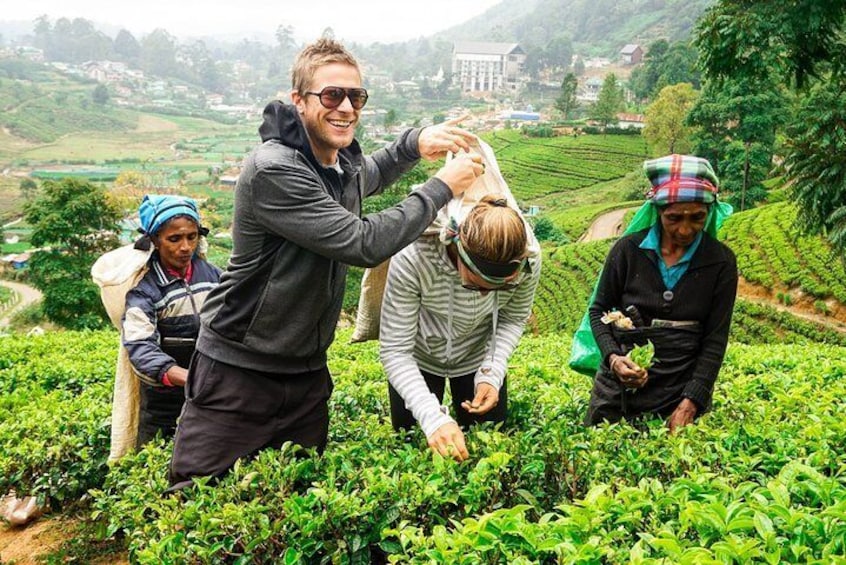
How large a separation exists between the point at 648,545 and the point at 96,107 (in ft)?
436

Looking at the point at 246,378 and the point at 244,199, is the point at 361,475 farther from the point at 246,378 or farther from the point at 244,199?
the point at 244,199

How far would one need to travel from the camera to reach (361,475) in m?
2.27

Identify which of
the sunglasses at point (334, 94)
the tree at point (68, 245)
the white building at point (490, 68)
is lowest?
the tree at point (68, 245)

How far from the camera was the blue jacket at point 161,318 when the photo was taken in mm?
2969

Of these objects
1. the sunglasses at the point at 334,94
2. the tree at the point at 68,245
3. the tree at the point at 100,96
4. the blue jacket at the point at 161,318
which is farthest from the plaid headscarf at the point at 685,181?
the tree at the point at 100,96

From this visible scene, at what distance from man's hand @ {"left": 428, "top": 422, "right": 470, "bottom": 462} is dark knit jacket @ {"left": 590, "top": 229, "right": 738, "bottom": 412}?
1043mm

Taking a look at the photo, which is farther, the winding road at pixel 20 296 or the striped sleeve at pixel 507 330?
the winding road at pixel 20 296

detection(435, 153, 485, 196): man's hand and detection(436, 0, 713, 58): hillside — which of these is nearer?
detection(435, 153, 485, 196): man's hand

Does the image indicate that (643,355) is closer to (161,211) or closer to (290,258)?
(290,258)

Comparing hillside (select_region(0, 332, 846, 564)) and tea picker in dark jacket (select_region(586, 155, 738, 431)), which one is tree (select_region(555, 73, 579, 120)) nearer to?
tea picker in dark jacket (select_region(586, 155, 738, 431))

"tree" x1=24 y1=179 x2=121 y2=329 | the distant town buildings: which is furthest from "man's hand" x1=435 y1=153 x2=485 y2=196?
the distant town buildings

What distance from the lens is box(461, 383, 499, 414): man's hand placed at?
2.53 meters

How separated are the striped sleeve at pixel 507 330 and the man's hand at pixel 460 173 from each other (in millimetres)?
420

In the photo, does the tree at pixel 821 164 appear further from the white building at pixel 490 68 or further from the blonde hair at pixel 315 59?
the white building at pixel 490 68
